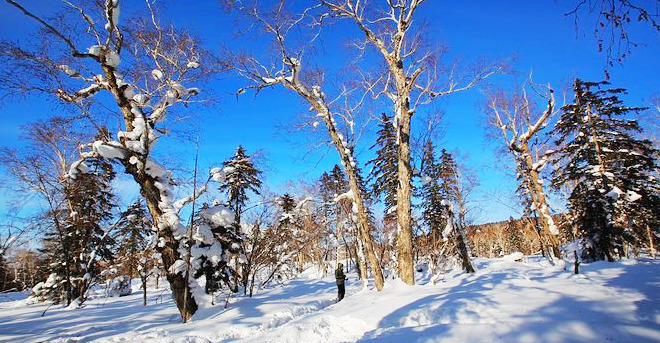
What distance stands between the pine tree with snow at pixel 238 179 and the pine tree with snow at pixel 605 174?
15.4 metres

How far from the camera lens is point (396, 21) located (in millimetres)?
8789

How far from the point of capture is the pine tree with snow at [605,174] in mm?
14000

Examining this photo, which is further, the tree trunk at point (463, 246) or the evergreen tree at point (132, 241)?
the tree trunk at point (463, 246)

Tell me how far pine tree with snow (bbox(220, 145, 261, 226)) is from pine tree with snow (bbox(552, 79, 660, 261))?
15414mm

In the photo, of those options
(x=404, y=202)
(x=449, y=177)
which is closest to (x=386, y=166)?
(x=449, y=177)

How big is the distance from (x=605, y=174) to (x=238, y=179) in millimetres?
18682

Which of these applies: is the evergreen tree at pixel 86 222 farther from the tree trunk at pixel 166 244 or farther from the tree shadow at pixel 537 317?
the tree shadow at pixel 537 317

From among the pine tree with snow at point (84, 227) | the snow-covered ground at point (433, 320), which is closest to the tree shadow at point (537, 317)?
the snow-covered ground at point (433, 320)

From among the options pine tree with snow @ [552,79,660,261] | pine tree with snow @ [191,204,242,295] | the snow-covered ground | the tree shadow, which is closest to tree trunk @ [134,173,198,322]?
the snow-covered ground

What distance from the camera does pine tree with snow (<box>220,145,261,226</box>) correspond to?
A: 10.8m

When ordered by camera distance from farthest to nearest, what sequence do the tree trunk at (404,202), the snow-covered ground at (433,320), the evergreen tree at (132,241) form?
the evergreen tree at (132,241) → the tree trunk at (404,202) → the snow-covered ground at (433,320)

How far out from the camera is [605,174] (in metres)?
14.3

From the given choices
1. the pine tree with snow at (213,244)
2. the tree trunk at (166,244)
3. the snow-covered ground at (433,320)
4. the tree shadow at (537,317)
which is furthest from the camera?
the pine tree with snow at (213,244)

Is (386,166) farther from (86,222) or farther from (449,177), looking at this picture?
(86,222)
